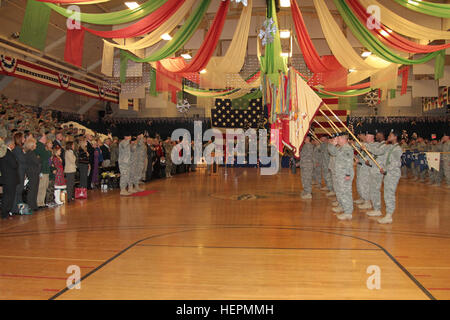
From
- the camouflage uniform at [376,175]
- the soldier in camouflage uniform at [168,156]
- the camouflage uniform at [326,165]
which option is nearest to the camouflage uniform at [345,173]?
the camouflage uniform at [376,175]

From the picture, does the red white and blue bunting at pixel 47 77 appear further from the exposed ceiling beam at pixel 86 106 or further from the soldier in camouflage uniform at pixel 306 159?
the soldier in camouflage uniform at pixel 306 159

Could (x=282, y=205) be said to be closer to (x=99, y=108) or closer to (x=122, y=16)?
(x=122, y=16)

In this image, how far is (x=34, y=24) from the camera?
16.4ft

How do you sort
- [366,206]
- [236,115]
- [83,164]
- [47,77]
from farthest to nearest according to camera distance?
[236,115], [47,77], [83,164], [366,206]

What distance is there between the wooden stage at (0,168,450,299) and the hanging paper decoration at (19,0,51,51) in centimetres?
259

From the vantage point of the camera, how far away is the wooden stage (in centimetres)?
328

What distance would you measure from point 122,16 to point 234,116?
537 inches

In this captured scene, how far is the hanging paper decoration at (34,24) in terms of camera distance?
4.94m

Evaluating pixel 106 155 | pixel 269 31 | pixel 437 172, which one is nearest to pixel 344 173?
pixel 269 31

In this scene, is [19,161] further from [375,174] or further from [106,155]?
[375,174]

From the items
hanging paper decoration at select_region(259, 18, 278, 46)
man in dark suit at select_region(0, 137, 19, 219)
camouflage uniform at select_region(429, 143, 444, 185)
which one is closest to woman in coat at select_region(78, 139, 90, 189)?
man in dark suit at select_region(0, 137, 19, 219)

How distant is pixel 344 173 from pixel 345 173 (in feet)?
0.05

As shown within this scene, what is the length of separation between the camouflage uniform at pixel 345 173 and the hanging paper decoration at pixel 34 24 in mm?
4792

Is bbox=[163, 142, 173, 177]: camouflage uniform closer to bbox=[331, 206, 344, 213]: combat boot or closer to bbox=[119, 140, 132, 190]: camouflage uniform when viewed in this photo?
bbox=[119, 140, 132, 190]: camouflage uniform
